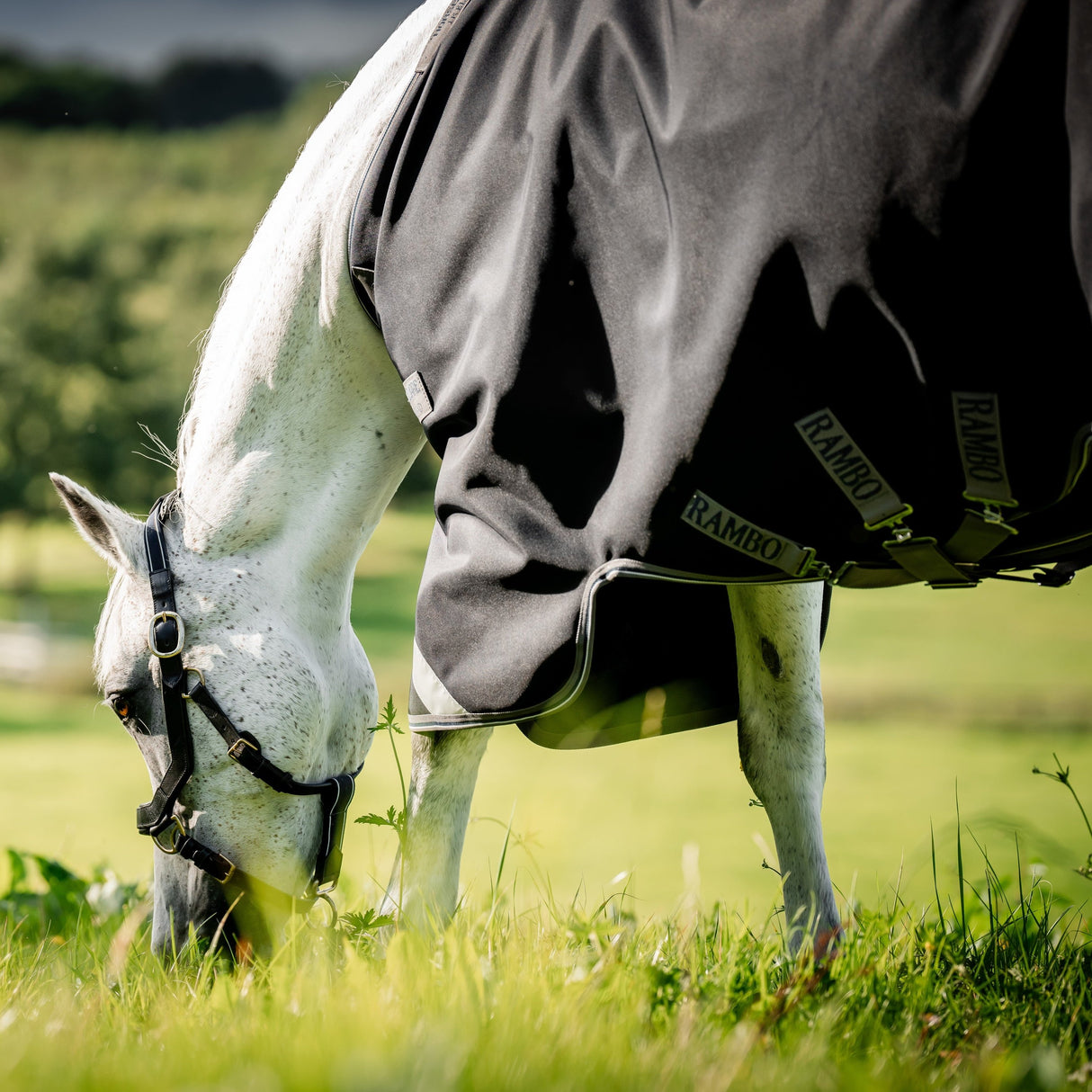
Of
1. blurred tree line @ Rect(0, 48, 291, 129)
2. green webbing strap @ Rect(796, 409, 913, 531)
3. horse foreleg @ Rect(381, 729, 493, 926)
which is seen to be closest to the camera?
green webbing strap @ Rect(796, 409, 913, 531)

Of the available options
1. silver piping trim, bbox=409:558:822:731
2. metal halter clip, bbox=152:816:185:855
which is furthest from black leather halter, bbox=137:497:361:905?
silver piping trim, bbox=409:558:822:731

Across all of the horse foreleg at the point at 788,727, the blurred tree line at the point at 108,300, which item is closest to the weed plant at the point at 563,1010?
the horse foreleg at the point at 788,727

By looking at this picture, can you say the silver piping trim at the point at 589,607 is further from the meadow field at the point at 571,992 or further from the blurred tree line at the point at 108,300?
the blurred tree line at the point at 108,300

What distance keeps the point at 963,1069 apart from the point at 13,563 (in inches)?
1326

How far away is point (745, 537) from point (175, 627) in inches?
40.2

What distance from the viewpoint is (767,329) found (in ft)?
4.04

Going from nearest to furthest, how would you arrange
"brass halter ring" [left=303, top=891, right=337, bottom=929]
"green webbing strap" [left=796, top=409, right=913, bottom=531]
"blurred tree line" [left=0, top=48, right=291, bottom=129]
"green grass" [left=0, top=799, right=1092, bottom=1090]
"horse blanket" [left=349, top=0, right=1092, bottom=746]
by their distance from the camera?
"green grass" [left=0, top=799, right=1092, bottom=1090], "horse blanket" [left=349, top=0, right=1092, bottom=746], "green webbing strap" [left=796, top=409, right=913, bottom=531], "brass halter ring" [left=303, top=891, right=337, bottom=929], "blurred tree line" [left=0, top=48, right=291, bottom=129]

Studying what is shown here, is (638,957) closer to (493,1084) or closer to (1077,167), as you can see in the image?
(493,1084)

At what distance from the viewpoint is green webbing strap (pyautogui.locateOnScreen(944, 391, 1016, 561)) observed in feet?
3.94

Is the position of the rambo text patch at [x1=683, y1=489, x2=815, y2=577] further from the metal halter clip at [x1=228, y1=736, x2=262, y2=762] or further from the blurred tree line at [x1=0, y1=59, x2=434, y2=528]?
the blurred tree line at [x1=0, y1=59, x2=434, y2=528]

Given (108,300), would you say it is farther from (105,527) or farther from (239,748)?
(239,748)

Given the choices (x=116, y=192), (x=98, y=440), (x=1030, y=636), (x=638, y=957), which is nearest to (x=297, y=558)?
(x=638, y=957)

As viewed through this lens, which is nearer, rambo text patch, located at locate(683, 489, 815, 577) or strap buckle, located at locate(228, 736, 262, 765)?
rambo text patch, located at locate(683, 489, 815, 577)

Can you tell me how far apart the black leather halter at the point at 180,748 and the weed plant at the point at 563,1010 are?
0.16 metres
